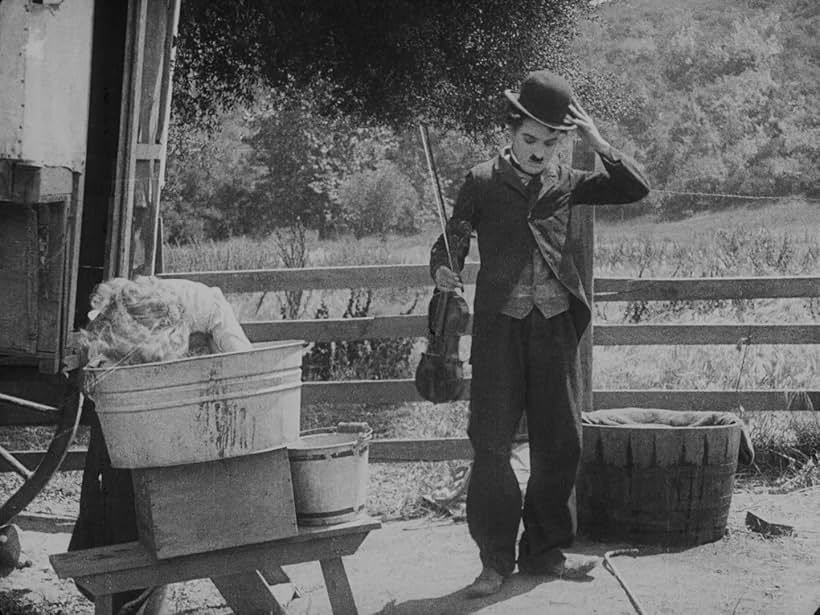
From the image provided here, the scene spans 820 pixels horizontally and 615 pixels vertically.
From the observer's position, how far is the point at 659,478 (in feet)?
17.7

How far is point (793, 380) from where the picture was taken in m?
8.59

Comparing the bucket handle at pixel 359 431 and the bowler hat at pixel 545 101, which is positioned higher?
the bowler hat at pixel 545 101

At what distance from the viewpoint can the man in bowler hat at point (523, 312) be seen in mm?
4715

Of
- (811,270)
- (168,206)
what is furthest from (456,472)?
(168,206)

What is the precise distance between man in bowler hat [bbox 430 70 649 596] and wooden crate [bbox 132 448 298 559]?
111cm

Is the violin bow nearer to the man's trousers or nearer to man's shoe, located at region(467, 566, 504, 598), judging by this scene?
the man's trousers

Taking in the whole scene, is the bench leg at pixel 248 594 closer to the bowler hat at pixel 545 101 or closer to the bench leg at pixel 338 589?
the bench leg at pixel 338 589

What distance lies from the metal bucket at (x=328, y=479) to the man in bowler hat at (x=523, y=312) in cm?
77

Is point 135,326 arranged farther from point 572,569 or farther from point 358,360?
point 358,360

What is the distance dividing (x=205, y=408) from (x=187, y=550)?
0.51m

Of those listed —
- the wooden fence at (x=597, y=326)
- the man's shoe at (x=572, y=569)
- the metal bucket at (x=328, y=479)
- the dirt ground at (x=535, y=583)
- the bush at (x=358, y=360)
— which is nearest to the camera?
the metal bucket at (x=328, y=479)

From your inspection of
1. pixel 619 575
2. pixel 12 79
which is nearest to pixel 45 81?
pixel 12 79

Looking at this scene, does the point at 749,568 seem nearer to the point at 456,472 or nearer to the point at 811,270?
the point at 456,472

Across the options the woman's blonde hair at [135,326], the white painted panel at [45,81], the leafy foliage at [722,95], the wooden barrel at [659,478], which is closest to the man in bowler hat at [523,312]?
the wooden barrel at [659,478]
